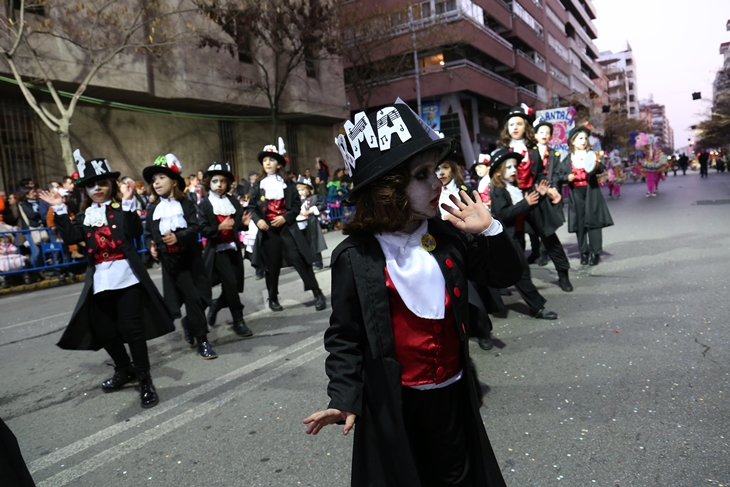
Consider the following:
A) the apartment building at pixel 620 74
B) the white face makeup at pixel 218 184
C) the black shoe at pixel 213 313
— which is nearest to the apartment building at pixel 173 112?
the white face makeup at pixel 218 184

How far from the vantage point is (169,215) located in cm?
521

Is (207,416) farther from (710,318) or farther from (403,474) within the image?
(710,318)

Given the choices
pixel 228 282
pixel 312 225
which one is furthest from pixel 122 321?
pixel 312 225

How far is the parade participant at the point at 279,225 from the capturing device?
6.96 meters

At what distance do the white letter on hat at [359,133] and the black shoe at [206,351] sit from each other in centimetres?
379

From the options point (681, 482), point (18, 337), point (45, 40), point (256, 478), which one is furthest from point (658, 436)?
point (45, 40)

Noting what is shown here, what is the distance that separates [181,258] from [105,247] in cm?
110

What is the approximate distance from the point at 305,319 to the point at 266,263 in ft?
3.42

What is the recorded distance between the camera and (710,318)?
504cm

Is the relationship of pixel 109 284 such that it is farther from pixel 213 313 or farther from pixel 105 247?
pixel 213 313

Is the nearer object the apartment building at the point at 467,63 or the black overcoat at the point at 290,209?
the black overcoat at the point at 290,209

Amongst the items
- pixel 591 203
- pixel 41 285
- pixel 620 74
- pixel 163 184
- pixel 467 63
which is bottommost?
pixel 41 285

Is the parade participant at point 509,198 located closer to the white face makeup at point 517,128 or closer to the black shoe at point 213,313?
the white face makeup at point 517,128

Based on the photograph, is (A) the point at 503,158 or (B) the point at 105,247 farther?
(A) the point at 503,158
